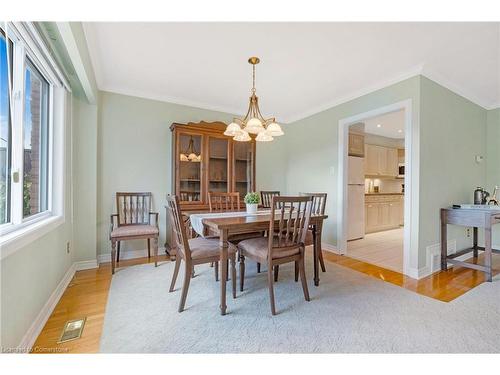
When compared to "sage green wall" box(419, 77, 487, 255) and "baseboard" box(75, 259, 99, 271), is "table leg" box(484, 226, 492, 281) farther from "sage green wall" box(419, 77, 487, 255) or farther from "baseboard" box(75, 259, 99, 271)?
"baseboard" box(75, 259, 99, 271)

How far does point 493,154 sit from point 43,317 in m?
5.71

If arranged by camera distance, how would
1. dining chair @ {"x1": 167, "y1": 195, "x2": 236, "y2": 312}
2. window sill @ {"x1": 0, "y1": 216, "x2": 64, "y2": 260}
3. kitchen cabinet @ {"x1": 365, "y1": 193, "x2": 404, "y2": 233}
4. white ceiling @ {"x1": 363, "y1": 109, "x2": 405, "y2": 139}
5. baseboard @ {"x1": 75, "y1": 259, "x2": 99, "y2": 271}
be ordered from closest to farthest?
window sill @ {"x1": 0, "y1": 216, "x2": 64, "y2": 260}, dining chair @ {"x1": 167, "y1": 195, "x2": 236, "y2": 312}, baseboard @ {"x1": 75, "y1": 259, "x2": 99, "y2": 271}, white ceiling @ {"x1": 363, "y1": 109, "x2": 405, "y2": 139}, kitchen cabinet @ {"x1": 365, "y1": 193, "x2": 404, "y2": 233}

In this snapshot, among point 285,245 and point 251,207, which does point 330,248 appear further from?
point 285,245

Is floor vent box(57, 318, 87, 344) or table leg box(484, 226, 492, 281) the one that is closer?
floor vent box(57, 318, 87, 344)

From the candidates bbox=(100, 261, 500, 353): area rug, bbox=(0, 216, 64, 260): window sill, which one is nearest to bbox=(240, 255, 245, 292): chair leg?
bbox=(100, 261, 500, 353): area rug

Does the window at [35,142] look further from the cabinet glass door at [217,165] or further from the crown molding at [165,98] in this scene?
the cabinet glass door at [217,165]

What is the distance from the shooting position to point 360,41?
6.97 ft

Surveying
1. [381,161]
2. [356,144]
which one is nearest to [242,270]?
[356,144]

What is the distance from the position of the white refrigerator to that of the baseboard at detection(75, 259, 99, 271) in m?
4.02

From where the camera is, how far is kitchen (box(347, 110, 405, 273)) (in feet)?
12.2

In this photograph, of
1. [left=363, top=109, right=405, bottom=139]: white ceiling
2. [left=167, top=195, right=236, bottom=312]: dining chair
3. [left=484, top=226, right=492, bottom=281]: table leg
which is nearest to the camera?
[left=167, top=195, right=236, bottom=312]: dining chair

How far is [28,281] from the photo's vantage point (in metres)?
1.49
